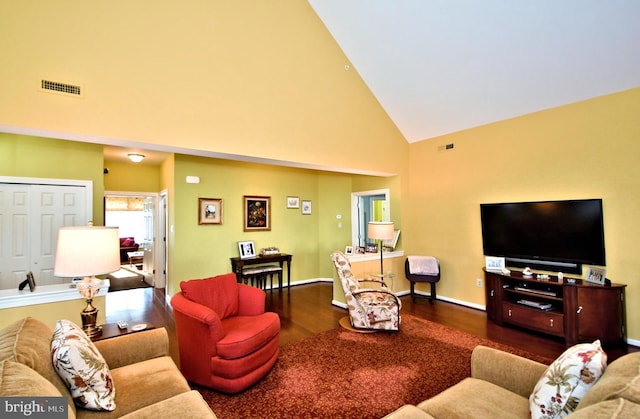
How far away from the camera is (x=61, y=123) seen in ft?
8.73

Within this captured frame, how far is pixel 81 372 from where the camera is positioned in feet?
5.06

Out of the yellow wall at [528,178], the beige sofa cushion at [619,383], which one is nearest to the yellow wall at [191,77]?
the yellow wall at [528,178]

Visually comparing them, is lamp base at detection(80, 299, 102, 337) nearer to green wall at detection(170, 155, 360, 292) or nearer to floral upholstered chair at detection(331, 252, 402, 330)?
floral upholstered chair at detection(331, 252, 402, 330)

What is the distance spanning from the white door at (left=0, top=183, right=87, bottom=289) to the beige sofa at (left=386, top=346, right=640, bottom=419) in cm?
467

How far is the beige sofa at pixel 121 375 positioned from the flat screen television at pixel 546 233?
4315mm

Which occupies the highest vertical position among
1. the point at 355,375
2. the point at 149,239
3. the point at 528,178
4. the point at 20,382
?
the point at 528,178

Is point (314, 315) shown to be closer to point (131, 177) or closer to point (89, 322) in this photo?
point (89, 322)

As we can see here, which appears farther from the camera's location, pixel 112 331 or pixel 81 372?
pixel 112 331

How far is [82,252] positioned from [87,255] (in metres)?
0.04

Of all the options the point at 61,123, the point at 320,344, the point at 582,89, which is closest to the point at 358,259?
the point at 320,344

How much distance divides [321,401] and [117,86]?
11.0 feet

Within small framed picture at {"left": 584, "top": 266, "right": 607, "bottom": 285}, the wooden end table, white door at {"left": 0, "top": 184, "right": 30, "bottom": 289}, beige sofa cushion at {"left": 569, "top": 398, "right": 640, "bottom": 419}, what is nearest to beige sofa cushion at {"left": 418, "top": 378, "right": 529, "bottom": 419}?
beige sofa cushion at {"left": 569, "top": 398, "right": 640, "bottom": 419}

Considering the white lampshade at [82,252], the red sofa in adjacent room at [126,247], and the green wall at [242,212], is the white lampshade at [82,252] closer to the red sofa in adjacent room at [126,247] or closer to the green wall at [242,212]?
the green wall at [242,212]

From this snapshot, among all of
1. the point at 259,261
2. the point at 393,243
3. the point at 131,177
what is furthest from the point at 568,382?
the point at 131,177
